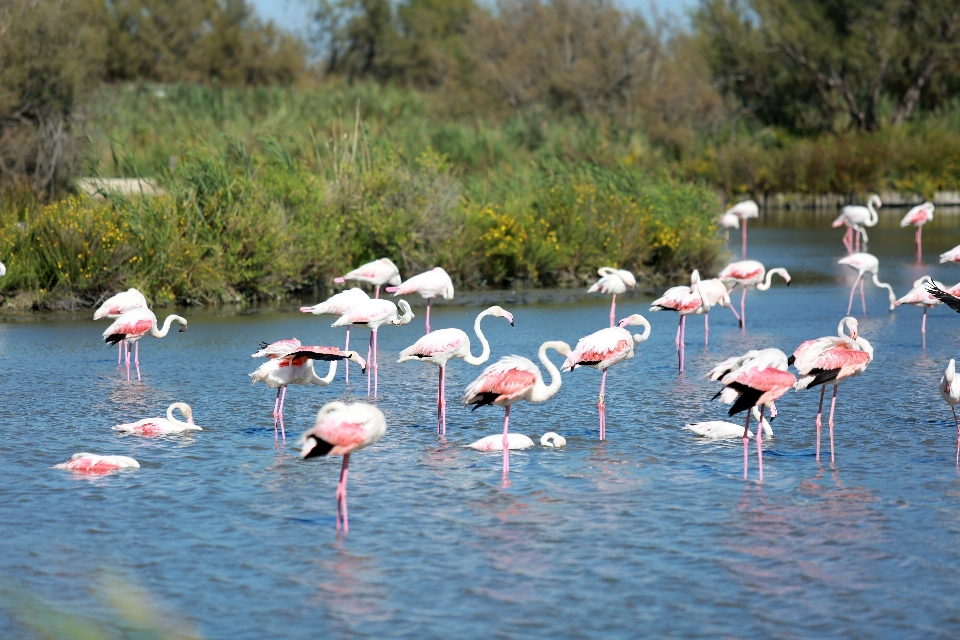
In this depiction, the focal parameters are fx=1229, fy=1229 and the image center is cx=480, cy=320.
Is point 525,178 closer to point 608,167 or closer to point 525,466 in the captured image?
point 608,167

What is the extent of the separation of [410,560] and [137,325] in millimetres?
5984

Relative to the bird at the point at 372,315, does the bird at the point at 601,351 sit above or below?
below

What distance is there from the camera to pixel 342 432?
20.9 feet

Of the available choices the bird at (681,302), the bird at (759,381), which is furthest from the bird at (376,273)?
the bird at (759,381)

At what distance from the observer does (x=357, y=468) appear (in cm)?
805

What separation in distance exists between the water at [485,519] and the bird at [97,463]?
4.2 inches

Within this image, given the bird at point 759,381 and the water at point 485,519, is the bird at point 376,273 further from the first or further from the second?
the bird at point 759,381

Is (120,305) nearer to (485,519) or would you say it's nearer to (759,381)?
(485,519)

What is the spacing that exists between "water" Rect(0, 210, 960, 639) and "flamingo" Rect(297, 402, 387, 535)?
1.59 feet

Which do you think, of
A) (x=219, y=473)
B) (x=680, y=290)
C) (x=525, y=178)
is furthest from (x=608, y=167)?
(x=219, y=473)

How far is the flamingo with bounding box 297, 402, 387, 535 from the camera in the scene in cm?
636

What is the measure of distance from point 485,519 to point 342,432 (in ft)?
3.43

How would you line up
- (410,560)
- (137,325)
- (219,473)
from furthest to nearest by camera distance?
1. (137,325)
2. (219,473)
3. (410,560)

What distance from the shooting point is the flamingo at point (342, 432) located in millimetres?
6359
